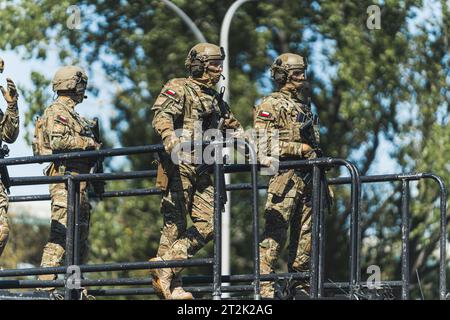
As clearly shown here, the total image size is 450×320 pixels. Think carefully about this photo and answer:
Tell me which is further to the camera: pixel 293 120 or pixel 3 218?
pixel 293 120

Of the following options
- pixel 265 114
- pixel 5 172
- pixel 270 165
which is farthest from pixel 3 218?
pixel 270 165

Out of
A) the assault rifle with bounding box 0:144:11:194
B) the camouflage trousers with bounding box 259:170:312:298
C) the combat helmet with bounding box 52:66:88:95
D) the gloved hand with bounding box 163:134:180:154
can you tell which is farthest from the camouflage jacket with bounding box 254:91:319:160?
the assault rifle with bounding box 0:144:11:194

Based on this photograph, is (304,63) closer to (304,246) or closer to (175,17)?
(304,246)

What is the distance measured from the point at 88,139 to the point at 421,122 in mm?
14475

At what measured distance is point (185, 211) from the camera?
920cm

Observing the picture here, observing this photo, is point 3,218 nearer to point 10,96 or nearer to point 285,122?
point 10,96

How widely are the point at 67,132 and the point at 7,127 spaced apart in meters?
0.52

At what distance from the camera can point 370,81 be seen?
24.1 m

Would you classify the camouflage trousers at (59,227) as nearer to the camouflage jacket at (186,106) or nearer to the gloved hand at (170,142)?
the camouflage jacket at (186,106)

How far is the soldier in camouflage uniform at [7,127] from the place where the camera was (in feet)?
32.4

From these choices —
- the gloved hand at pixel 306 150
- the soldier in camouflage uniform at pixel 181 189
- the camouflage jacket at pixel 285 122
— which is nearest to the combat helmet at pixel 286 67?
the camouflage jacket at pixel 285 122

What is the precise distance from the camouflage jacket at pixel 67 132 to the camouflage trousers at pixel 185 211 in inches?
54.8

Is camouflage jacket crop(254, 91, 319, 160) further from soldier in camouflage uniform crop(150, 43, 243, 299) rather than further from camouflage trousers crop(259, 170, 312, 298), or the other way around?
soldier in camouflage uniform crop(150, 43, 243, 299)
